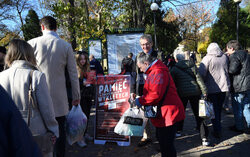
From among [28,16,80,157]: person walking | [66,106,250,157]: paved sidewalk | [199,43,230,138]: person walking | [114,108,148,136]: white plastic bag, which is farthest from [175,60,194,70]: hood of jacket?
[28,16,80,157]: person walking

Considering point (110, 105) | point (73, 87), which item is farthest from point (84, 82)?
point (73, 87)

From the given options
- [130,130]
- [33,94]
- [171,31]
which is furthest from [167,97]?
[171,31]

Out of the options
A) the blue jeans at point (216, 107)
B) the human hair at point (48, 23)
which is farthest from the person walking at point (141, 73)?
the human hair at point (48, 23)

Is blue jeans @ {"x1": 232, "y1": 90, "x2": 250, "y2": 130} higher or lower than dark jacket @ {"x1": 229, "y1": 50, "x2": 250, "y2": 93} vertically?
lower

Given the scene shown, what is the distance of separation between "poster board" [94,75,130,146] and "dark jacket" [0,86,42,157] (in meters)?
3.40

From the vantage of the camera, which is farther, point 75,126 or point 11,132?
point 75,126

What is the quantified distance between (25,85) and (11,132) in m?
1.08

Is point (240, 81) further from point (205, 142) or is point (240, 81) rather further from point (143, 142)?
point (143, 142)

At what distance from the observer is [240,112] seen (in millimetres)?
4543

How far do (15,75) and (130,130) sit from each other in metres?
1.88

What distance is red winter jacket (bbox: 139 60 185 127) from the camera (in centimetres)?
252

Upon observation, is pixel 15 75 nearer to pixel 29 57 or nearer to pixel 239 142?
pixel 29 57

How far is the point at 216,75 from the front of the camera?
425cm

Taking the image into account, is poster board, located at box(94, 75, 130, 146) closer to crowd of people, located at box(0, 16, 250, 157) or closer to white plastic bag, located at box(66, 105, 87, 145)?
crowd of people, located at box(0, 16, 250, 157)
